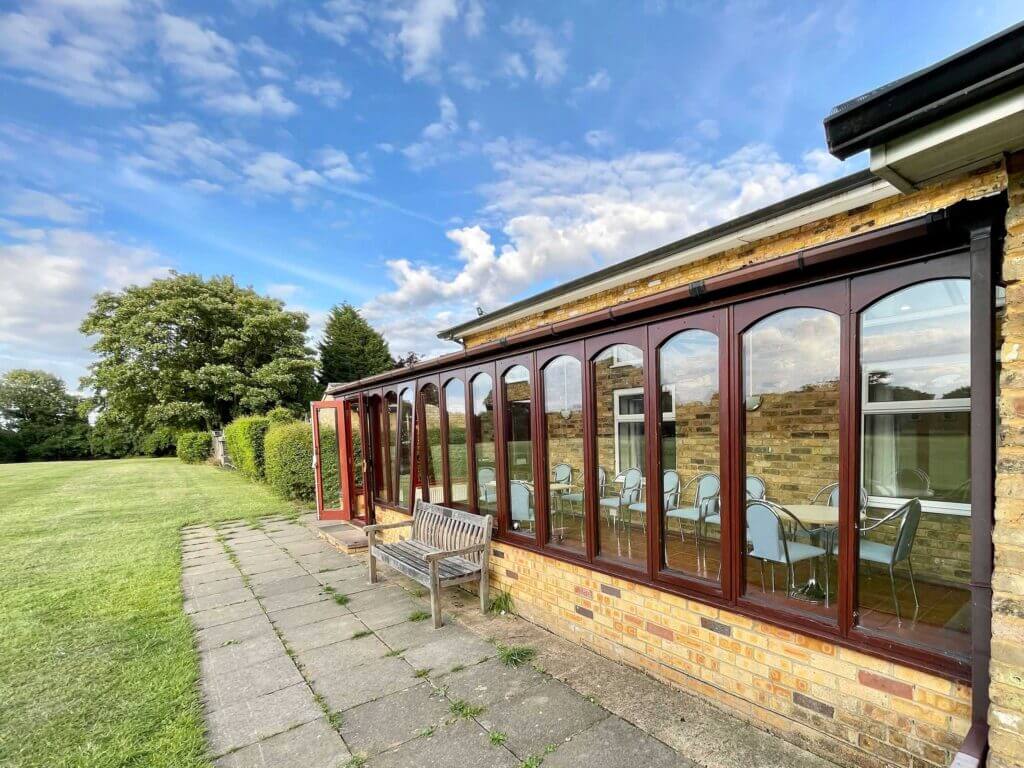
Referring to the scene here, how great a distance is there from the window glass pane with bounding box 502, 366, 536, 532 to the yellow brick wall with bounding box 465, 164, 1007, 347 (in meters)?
2.18

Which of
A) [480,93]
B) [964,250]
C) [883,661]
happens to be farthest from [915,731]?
[480,93]

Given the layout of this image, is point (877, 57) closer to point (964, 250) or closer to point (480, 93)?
point (964, 250)

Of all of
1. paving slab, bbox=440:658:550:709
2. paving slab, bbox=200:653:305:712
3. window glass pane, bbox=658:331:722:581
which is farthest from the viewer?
window glass pane, bbox=658:331:722:581

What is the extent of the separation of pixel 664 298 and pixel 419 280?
Result: 30907 millimetres

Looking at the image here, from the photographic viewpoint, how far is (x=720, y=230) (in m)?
4.43

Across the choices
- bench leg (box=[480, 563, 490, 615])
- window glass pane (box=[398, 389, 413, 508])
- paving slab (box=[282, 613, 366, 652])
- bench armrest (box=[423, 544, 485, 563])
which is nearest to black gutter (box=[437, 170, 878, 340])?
window glass pane (box=[398, 389, 413, 508])

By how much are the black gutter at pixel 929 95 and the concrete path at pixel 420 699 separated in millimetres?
2889

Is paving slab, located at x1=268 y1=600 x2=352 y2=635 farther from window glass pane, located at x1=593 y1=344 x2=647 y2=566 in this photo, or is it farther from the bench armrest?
window glass pane, located at x1=593 y1=344 x2=647 y2=566

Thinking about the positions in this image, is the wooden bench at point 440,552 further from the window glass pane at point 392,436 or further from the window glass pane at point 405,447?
the window glass pane at point 392,436

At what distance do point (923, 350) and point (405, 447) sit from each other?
19.8ft

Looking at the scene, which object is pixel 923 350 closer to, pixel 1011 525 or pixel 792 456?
pixel 792 456

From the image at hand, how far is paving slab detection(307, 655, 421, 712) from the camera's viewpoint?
3.18m

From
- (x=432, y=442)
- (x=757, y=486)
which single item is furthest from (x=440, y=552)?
(x=757, y=486)

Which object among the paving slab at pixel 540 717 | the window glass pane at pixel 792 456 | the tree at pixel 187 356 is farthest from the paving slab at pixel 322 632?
the tree at pixel 187 356
